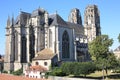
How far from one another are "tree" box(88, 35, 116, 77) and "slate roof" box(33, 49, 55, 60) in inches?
780

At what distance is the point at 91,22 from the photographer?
402 feet

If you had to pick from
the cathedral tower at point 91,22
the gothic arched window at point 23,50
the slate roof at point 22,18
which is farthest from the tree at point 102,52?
the cathedral tower at point 91,22

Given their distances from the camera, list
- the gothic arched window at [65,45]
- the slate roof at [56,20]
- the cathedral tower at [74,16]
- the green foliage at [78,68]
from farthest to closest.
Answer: the cathedral tower at [74,16] < the gothic arched window at [65,45] < the slate roof at [56,20] < the green foliage at [78,68]

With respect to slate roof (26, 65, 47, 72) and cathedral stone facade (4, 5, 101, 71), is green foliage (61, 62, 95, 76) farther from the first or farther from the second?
cathedral stone facade (4, 5, 101, 71)

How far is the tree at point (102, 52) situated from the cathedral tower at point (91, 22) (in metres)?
56.5

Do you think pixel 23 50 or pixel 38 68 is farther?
pixel 23 50

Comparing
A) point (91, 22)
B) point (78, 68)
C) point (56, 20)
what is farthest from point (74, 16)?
point (78, 68)

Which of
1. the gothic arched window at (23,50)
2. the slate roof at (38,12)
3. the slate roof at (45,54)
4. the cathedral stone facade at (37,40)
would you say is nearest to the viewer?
the slate roof at (45,54)

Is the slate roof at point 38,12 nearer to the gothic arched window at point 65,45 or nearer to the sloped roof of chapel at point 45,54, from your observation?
the gothic arched window at point 65,45

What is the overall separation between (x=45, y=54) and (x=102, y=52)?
24.0 metres

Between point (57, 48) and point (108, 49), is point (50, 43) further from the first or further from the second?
point (108, 49)

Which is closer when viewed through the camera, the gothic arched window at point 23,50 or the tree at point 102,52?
the tree at point 102,52

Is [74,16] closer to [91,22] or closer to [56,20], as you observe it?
[91,22]

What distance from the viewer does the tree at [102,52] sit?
5981 centimetres
